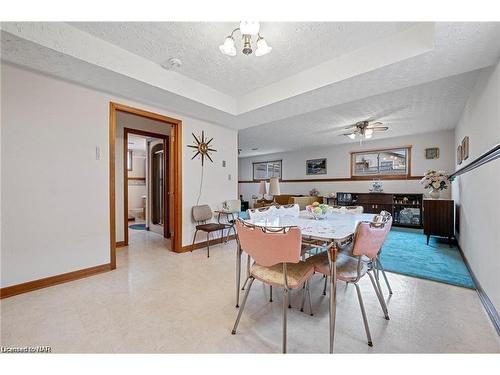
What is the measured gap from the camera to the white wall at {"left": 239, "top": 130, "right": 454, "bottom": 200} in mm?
5102

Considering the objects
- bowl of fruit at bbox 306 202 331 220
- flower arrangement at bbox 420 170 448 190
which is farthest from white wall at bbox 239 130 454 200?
bowl of fruit at bbox 306 202 331 220

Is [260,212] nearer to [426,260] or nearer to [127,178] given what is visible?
[426,260]

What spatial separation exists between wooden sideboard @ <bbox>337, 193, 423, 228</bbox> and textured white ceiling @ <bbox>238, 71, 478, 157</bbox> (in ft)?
5.07

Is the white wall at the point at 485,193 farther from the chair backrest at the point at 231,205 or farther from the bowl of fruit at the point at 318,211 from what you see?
the chair backrest at the point at 231,205

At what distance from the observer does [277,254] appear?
1.37 meters

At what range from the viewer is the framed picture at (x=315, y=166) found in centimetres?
712

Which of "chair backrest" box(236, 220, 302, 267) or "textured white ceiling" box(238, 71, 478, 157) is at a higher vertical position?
"textured white ceiling" box(238, 71, 478, 157)

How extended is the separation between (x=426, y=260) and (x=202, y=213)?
3.36 metres

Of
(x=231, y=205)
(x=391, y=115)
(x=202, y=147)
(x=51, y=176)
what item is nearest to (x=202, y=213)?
(x=231, y=205)

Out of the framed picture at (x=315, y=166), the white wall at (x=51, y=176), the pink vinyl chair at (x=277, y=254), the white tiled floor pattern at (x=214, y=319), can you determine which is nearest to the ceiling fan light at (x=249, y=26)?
the pink vinyl chair at (x=277, y=254)

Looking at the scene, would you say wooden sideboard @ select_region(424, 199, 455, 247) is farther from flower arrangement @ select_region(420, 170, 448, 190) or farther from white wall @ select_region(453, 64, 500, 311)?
white wall @ select_region(453, 64, 500, 311)
